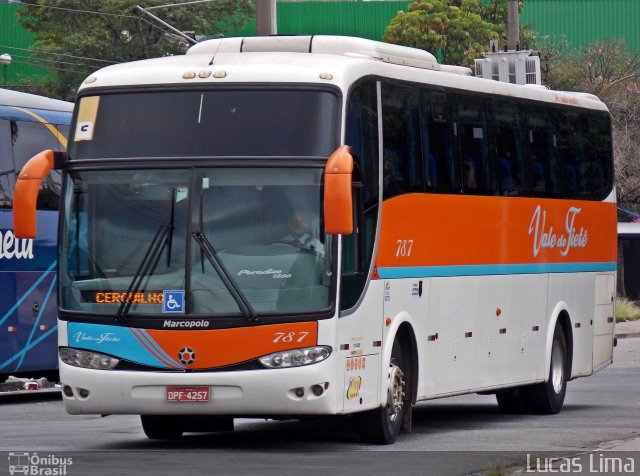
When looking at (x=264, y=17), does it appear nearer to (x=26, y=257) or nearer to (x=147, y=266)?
(x=26, y=257)

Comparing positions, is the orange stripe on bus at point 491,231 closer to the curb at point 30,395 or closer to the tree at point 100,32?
the curb at point 30,395

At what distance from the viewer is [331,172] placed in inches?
496

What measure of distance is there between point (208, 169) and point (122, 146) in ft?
2.75

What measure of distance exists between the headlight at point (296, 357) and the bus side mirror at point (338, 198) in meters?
1.00

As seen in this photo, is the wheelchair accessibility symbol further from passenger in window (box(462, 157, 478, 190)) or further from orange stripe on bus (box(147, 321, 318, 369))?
passenger in window (box(462, 157, 478, 190))

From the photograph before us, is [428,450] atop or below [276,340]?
below

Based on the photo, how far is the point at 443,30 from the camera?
59.3m

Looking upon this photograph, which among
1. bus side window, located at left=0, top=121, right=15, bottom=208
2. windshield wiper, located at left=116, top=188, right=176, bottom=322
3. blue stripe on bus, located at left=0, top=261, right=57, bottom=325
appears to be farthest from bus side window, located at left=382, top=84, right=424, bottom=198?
blue stripe on bus, located at left=0, top=261, right=57, bottom=325

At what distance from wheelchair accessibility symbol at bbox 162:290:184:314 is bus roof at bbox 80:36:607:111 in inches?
73.1

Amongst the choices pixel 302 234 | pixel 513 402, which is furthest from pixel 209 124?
pixel 513 402

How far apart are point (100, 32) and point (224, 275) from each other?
4681cm

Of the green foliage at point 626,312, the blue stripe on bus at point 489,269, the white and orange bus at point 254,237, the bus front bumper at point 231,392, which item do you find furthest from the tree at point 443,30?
the bus front bumper at point 231,392

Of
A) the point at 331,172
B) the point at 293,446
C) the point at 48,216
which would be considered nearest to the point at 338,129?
the point at 331,172

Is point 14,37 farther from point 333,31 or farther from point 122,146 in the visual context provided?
point 122,146
